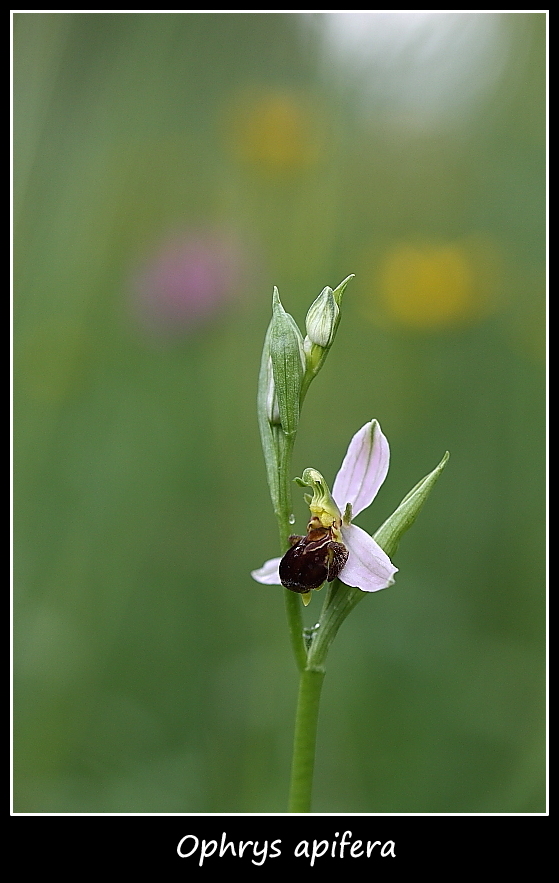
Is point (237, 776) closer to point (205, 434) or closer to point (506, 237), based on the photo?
point (205, 434)

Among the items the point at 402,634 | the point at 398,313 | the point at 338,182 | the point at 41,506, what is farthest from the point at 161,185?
the point at 402,634

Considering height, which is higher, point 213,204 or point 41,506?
point 213,204

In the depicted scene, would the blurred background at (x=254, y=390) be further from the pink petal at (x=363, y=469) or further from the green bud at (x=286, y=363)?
the green bud at (x=286, y=363)

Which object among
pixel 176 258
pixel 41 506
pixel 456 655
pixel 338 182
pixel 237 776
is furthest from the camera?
pixel 338 182

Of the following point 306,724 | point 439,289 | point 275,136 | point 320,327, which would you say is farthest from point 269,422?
point 275,136

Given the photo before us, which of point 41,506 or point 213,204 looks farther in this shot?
point 213,204

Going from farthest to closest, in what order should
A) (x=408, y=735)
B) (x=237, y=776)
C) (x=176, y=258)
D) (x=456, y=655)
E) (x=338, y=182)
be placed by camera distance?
(x=338, y=182), (x=176, y=258), (x=456, y=655), (x=408, y=735), (x=237, y=776)

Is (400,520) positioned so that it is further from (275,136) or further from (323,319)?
(275,136)
